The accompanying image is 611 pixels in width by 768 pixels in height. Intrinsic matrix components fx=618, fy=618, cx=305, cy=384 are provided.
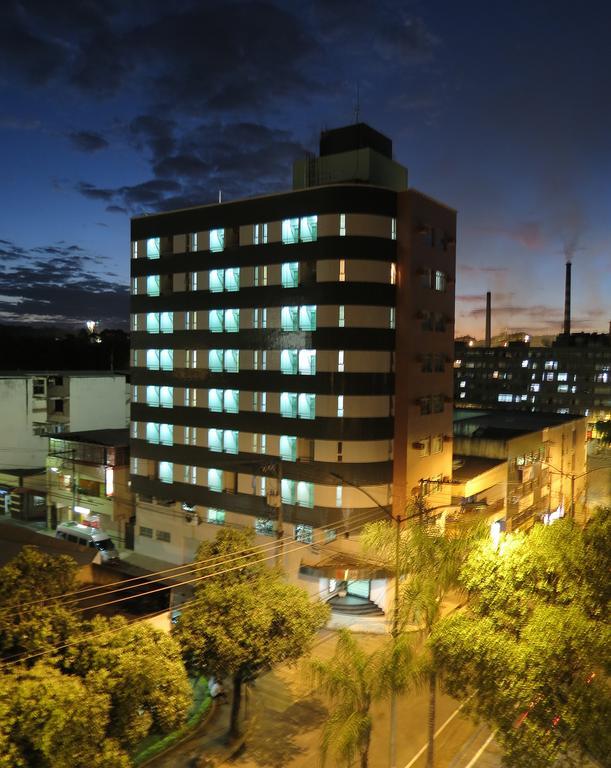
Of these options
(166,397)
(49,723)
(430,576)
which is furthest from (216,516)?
(49,723)

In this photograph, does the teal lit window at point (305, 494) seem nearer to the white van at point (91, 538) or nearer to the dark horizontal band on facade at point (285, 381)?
the dark horizontal band on facade at point (285, 381)

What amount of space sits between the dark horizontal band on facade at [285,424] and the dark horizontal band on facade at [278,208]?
519 inches

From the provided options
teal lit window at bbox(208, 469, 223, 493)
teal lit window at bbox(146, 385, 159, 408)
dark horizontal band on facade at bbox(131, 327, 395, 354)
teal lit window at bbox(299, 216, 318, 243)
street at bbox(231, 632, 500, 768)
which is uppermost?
teal lit window at bbox(299, 216, 318, 243)

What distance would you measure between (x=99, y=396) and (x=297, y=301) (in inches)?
1247

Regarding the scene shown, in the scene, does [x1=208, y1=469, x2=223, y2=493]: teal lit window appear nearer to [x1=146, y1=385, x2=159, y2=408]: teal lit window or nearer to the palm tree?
[x1=146, y1=385, x2=159, y2=408]: teal lit window

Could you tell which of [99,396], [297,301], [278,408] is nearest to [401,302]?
[297,301]

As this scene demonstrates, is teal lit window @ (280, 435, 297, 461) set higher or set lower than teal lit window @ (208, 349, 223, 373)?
lower

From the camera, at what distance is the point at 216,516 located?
43.8 m

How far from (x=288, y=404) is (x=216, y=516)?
10.1 meters

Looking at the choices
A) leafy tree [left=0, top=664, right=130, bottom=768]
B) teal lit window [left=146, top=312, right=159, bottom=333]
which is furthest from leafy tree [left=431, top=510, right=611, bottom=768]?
teal lit window [left=146, top=312, right=159, bottom=333]

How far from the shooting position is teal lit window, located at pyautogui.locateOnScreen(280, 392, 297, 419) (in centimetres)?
4038

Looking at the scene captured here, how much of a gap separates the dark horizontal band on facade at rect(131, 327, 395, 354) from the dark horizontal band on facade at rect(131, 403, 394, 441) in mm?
4556

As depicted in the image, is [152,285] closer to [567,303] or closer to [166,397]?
[166,397]

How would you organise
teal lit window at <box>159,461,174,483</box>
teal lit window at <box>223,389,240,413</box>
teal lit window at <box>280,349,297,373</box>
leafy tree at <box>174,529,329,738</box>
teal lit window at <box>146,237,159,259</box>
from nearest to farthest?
leafy tree at <box>174,529,329,738</box> < teal lit window at <box>280,349,297,373</box> < teal lit window at <box>223,389,240,413</box> < teal lit window at <box>159,461,174,483</box> < teal lit window at <box>146,237,159,259</box>
